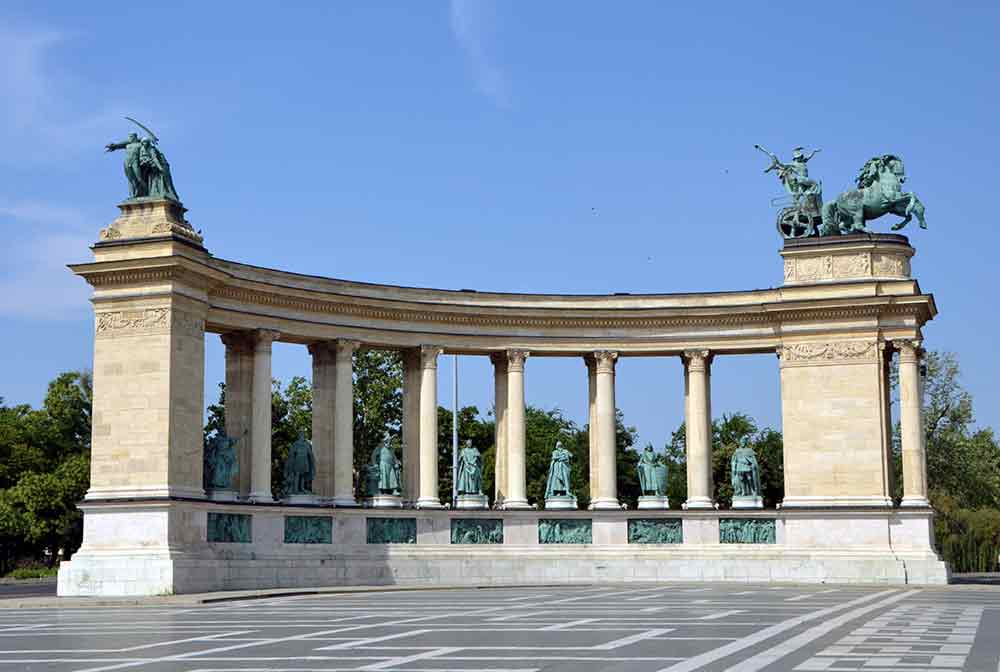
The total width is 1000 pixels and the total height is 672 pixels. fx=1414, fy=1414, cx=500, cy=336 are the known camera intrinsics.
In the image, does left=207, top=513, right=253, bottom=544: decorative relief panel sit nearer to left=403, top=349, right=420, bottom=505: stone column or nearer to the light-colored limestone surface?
the light-colored limestone surface

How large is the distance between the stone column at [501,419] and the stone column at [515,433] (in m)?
0.85

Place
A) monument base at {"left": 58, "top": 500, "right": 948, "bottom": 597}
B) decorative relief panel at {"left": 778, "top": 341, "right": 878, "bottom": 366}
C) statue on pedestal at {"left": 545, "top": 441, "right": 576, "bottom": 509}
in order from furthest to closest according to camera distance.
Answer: statue on pedestal at {"left": 545, "top": 441, "right": 576, "bottom": 509} → decorative relief panel at {"left": 778, "top": 341, "right": 878, "bottom": 366} → monument base at {"left": 58, "top": 500, "right": 948, "bottom": 597}

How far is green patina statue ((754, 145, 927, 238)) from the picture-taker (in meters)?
67.1

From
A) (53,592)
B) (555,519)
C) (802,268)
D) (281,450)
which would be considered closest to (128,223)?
(53,592)

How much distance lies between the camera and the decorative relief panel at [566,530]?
66.1 m

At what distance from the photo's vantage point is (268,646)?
28.2 m

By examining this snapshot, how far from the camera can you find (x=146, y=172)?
5775 centimetres

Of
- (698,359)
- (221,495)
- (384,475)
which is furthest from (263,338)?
(698,359)

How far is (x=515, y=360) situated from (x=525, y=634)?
37357mm

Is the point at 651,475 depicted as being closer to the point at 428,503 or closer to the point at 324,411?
the point at 428,503

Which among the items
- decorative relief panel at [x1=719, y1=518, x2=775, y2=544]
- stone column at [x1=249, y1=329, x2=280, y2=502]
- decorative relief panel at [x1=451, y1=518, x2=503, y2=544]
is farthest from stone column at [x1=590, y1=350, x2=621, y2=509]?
stone column at [x1=249, y1=329, x2=280, y2=502]

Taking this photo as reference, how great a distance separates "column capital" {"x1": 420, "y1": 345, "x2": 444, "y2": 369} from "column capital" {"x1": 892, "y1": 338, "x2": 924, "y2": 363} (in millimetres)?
21081

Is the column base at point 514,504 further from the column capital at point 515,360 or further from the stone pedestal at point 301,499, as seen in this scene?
the stone pedestal at point 301,499

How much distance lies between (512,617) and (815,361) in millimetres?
32991
